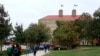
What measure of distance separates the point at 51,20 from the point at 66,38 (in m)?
80.0

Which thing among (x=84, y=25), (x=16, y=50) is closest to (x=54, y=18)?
(x=84, y=25)

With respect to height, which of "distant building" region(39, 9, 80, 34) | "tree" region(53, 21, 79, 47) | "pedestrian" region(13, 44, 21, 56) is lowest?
"tree" region(53, 21, 79, 47)

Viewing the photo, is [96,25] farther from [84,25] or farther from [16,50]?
[16,50]

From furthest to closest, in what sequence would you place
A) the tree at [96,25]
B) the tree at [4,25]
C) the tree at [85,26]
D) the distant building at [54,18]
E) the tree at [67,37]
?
the distant building at [54,18]
the tree at [85,26]
the tree at [96,25]
the tree at [67,37]
the tree at [4,25]

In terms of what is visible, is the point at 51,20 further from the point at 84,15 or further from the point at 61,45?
the point at 61,45

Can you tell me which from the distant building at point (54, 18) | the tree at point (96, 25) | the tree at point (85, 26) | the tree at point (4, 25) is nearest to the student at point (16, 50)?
the tree at point (4, 25)

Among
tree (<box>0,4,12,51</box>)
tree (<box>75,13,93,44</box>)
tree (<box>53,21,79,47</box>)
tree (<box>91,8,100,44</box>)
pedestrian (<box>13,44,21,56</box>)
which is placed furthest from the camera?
tree (<box>75,13,93,44</box>)

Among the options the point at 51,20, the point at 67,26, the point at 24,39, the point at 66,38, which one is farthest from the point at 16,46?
the point at 51,20

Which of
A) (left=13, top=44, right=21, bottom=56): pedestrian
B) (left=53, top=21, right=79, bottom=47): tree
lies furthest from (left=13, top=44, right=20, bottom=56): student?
(left=53, top=21, right=79, bottom=47): tree

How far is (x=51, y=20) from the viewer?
173 meters

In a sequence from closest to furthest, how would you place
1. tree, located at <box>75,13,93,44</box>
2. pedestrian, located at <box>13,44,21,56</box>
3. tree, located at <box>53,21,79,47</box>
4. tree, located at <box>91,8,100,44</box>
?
pedestrian, located at <box>13,44,21,56</box> → tree, located at <box>53,21,79,47</box> → tree, located at <box>91,8,100,44</box> → tree, located at <box>75,13,93,44</box>

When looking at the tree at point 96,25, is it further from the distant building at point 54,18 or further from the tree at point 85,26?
the distant building at point 54,18

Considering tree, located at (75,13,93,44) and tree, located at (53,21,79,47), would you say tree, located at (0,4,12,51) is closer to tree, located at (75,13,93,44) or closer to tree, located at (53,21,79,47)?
tree, located at (53,21,79,47)

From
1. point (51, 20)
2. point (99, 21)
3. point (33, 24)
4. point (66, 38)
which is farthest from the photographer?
point (51, 20)
